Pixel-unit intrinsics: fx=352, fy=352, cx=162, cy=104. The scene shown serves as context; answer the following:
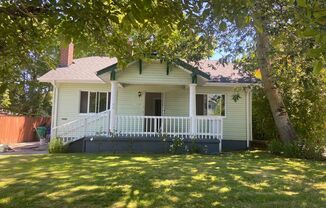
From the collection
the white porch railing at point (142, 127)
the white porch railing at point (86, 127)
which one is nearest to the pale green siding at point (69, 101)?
the white porch railing at point (142, 127)

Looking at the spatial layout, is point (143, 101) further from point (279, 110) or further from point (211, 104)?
point (279, 110)

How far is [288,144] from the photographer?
15.2 m

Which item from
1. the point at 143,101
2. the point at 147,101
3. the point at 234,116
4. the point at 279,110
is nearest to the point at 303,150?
the point at 279,110

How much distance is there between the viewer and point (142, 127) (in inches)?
655

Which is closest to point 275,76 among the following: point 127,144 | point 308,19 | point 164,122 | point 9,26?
point 164,122

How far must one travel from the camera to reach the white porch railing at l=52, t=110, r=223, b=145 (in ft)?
54.1

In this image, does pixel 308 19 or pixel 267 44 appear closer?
pixel 308 19

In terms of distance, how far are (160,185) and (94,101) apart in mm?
13259

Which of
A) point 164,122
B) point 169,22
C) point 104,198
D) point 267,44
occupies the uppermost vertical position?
point 267,44

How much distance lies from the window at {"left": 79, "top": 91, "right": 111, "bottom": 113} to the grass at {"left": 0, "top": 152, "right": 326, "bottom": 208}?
875 centimetres

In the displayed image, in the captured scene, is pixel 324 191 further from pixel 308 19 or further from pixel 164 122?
pixel 164 122

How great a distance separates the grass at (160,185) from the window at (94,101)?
8.75 m

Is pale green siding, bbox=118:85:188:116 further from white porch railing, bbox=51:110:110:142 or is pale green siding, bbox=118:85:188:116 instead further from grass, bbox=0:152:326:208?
grass, bbox=0:152:326:208

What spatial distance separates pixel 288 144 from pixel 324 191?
7618 mm
